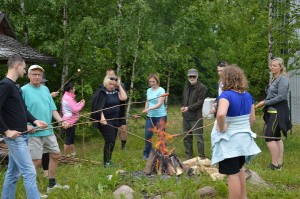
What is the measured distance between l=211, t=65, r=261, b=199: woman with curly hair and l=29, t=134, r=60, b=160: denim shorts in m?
2.46

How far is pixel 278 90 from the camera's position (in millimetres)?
7211

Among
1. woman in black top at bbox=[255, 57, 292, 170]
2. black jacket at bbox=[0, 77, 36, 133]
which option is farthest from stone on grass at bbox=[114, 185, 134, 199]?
woman in black top at bbox=[255, 57, 292, 170]

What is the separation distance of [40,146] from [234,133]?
2751mm

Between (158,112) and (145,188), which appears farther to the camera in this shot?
(158,112)

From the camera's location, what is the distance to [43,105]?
6145 millimetres

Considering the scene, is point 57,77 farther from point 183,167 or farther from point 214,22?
point 183,167

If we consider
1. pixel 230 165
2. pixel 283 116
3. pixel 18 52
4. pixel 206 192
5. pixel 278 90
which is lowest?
pixel 206 192

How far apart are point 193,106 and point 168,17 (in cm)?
1189

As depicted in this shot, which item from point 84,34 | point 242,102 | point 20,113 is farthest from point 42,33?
point 242,102

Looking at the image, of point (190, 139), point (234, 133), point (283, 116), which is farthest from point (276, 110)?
point (234, 133)

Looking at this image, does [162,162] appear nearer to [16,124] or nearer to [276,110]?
[276,110]

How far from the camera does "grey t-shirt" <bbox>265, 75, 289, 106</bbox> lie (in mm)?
7160

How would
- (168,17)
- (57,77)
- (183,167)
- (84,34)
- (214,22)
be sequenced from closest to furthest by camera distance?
1. (183,167)
2. (84,34)
3. (57,77)
4. (214,22)
5. (168,17)

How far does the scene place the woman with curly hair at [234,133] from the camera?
4.89m
